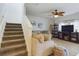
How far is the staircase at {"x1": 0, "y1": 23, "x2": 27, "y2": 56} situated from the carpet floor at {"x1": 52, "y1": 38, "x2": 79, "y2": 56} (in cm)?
61

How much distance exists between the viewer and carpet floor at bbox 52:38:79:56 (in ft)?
5.39

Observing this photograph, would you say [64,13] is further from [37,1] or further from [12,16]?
[12,16]

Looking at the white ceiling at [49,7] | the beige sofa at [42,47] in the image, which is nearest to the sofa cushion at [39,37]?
the beige sofa at [42,47]

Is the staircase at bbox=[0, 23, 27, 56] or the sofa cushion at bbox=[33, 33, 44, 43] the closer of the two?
the staircase at bbox=[0, 23, 27, 56]

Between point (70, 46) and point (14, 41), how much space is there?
100cm

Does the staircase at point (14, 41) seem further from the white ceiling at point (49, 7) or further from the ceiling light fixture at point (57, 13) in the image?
the ceiling light fixture at point (57, 13)

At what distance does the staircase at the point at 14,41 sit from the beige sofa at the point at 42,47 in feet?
0.59

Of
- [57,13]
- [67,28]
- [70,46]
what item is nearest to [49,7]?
[57,13]

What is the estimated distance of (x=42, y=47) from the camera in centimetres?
175

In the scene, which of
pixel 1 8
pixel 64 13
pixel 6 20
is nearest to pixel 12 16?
pixel 6 20

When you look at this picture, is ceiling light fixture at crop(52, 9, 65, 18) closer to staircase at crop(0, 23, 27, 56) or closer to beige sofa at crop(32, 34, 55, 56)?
beige sofa at crop(32, 34, 55, 56)

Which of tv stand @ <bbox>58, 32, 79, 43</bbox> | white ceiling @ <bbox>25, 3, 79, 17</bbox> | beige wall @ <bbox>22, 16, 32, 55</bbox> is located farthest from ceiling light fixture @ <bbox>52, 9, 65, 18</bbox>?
beige wall @ <bbox>22, 16, 32, 55</bbox>

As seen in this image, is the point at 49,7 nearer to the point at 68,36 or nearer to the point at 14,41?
the point at 68,36

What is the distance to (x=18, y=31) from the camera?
1645 mm
